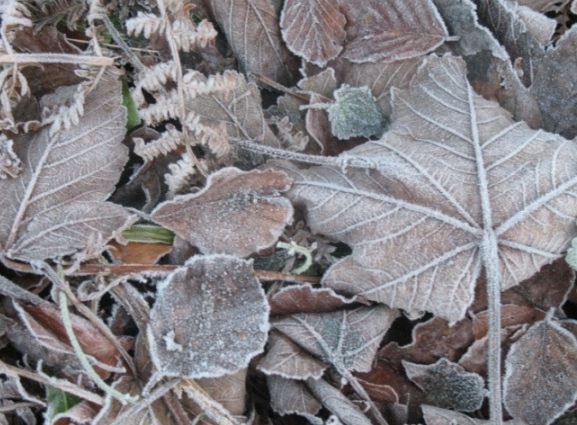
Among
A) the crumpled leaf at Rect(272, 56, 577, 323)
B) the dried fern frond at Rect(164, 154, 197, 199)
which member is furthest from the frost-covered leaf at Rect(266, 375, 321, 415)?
the dried fern frond at Rect(164, 154, 197, 199)

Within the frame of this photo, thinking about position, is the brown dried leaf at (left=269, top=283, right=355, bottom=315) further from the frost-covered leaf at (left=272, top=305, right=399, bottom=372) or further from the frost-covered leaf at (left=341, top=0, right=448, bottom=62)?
the frost-covered leaf at (left=341, top=0, right=448, bottom=62)

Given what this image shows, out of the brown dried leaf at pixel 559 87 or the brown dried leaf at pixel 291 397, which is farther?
the brown dried leaf at pixel 559 87

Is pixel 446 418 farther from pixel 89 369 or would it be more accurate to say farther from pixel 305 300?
pixel 89 369

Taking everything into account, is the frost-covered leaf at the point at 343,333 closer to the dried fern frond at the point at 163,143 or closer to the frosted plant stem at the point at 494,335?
the frosted plant stem at the point at 494,335

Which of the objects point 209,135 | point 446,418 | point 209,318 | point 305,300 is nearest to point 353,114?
point 209,135

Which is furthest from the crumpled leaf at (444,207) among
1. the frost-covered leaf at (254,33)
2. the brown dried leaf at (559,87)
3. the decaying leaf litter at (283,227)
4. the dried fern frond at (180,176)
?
the frost-covered leaf at (254,33)

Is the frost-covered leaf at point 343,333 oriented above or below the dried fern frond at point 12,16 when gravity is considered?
below

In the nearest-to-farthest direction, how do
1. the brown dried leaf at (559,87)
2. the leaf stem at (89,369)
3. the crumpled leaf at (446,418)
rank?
1. the leaf stem at (89,369)
2. the crumpled leaf at (446,418)
3. the brown dried leaf at (559,87)
